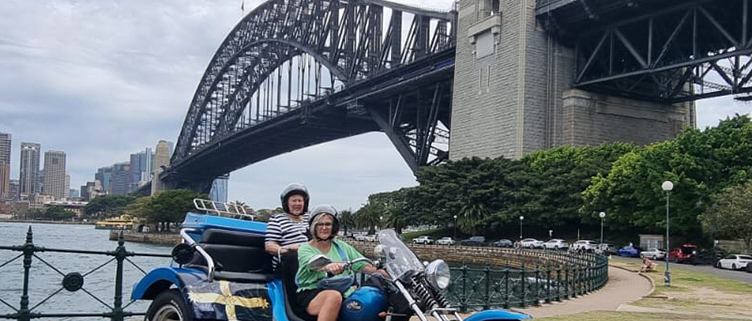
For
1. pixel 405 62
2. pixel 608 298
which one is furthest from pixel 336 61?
pixel 608 298

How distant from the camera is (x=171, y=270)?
20.0 feet

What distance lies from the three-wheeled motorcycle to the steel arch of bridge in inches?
2004

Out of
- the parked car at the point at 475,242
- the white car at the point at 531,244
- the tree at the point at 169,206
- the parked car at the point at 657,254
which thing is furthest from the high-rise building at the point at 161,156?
the parked car at the point at 657,254

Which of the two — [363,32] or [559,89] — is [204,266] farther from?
[363,32]

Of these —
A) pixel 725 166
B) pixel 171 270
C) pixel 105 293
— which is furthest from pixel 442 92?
pixel 171 270

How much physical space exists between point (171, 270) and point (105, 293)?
17.4m

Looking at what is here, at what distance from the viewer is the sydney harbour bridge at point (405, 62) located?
43562 millimetres

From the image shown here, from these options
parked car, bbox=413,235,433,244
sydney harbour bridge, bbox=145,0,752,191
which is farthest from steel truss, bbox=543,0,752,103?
parked car, bbox=413,235,433,244

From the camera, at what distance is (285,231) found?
5.89 m

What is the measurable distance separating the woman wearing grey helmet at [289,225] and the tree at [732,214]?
1130 inches

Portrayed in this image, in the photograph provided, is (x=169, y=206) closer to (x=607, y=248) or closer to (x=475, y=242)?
(x=475, y=242)

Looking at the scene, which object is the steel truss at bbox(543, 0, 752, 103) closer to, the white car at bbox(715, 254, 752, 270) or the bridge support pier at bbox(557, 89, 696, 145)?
the bridge support pier at bbox(557, 89, 696, 145)

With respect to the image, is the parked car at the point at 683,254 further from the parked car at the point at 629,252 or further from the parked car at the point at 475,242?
the parked car at the point at 475,242

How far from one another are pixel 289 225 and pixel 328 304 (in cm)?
119
